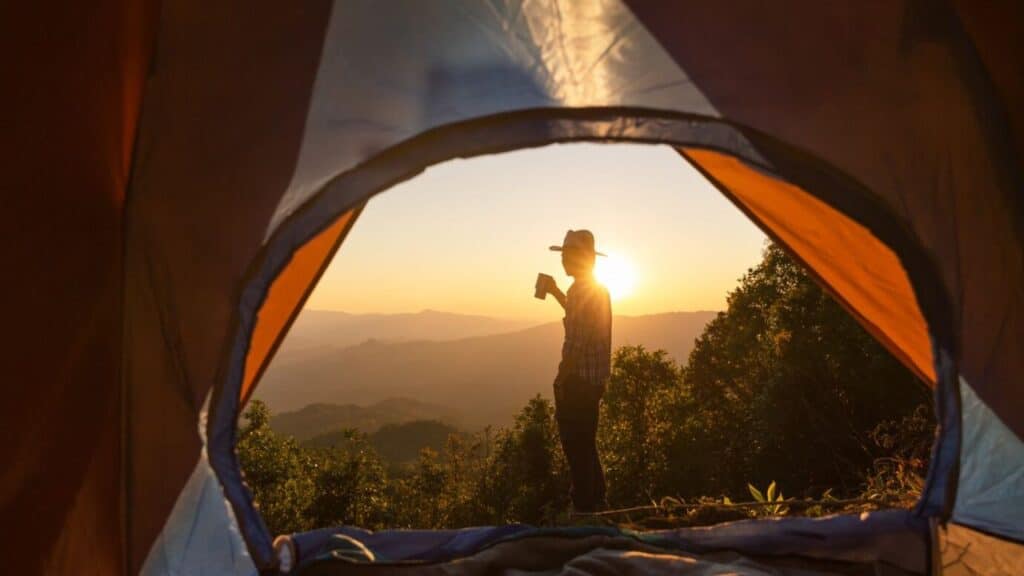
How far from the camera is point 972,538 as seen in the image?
218 centimetres

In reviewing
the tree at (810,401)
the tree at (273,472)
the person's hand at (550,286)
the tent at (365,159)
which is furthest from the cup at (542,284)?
the tree at (273,472)

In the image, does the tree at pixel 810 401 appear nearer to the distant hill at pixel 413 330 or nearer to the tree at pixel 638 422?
the tree at pixel 638 422

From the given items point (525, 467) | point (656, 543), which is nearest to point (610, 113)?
point (656, 543)

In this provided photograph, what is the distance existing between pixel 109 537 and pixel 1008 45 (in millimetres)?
3109

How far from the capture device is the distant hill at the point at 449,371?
10231 cm

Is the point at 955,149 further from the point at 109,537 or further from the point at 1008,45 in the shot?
the point at 109,537

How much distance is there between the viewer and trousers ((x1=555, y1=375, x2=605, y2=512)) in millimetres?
4121

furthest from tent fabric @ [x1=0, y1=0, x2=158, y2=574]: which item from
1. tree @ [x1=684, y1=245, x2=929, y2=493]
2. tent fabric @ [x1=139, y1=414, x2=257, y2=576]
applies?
tree @ [x1=684, y1=245, x2=929, y2=493]

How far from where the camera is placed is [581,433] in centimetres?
412

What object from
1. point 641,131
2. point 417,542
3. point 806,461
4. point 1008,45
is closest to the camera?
point 641,131

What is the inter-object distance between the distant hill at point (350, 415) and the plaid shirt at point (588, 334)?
61285mm

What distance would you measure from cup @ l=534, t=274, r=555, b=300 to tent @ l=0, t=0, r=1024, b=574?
2.42 meters

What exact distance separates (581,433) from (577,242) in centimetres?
108

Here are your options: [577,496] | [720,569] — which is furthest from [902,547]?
[577,496]
